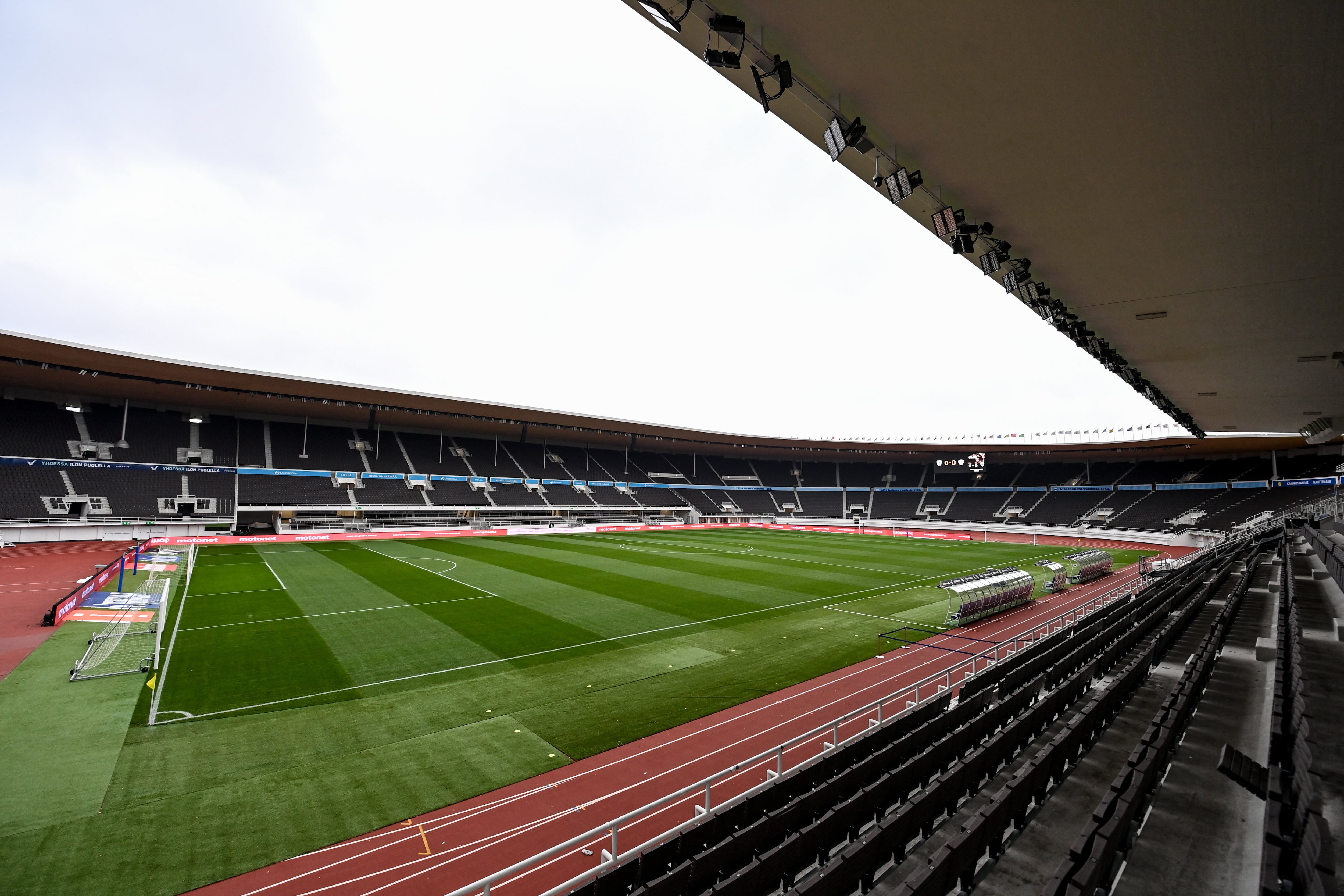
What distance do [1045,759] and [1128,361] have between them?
1278 centimetres

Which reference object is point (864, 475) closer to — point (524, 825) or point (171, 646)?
point (171, 646)

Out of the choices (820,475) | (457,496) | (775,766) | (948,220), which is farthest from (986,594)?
(820,475)

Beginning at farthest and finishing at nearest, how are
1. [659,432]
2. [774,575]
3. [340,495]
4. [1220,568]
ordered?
[659,432], [340,495], [774,575], [1220,568]

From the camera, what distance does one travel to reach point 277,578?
70.4ft

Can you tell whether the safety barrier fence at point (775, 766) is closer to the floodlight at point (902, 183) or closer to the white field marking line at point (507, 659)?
the floodlight at point (902, 183)

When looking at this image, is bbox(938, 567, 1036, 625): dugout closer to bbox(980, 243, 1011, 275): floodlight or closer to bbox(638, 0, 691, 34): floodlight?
bbox(980, 243, 1011, 275): floodlight

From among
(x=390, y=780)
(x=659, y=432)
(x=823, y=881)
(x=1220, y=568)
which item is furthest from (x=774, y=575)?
(x=659, y=432)

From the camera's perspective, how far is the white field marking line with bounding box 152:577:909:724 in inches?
373

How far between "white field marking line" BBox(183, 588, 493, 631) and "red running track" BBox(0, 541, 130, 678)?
2992 mm

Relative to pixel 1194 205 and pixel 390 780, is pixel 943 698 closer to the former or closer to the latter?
pixel 1194 205

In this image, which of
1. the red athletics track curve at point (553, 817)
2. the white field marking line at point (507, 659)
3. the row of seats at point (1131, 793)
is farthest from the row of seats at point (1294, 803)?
the white field marking line at point (507, 659)

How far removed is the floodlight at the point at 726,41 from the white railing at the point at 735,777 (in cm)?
620

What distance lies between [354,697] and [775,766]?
24.5 feet

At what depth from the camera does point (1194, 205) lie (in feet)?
21.1
